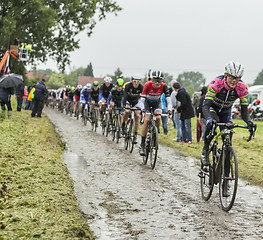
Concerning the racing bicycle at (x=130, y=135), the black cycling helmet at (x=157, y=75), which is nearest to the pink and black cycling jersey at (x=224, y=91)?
the black cycling helmet at (x=157, y=75)

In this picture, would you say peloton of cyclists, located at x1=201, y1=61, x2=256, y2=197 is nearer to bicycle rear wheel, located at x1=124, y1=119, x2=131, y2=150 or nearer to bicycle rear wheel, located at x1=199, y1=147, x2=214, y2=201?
bicycle rear wheel, located at x1=199, y1=147, x2=214, y2=201

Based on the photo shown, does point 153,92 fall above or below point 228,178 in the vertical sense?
above

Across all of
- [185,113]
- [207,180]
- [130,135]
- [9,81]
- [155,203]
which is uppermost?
Answer: [9,81]

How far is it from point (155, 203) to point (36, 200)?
174cm

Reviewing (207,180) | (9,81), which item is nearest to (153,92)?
(207,180)

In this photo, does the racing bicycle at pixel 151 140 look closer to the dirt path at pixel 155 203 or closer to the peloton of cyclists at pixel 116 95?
the dirt path at pixel 155 203

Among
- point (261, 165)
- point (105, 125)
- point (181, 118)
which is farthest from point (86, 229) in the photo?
point (105, 125)

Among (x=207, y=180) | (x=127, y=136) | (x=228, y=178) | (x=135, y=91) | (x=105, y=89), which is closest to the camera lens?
(x=228, y=178)

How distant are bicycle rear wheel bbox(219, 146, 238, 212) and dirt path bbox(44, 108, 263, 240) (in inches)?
5.8

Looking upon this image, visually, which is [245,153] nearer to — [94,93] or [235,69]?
[235,69]

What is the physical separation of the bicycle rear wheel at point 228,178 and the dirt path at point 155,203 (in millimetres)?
148

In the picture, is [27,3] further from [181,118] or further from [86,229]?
[86,229]

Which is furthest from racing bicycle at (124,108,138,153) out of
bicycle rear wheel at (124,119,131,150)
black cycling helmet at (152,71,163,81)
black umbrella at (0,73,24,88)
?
black umbrella at (0,73,24,88)

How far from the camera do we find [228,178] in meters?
5.54
